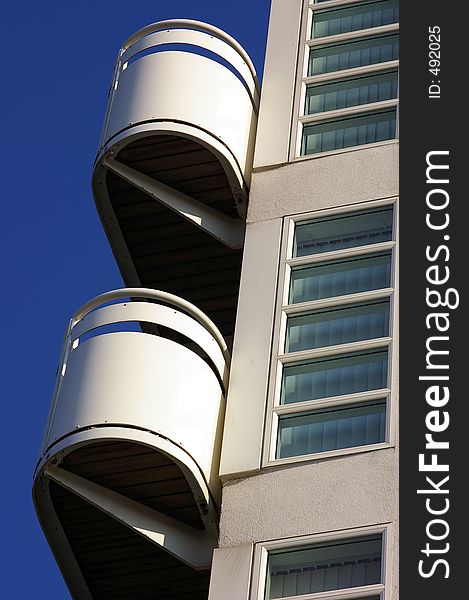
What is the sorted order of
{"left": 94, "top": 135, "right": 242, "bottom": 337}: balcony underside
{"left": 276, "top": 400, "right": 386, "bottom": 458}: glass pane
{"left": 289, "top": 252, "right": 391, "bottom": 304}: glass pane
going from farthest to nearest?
{"left": 94, "top": 135, "right": 242, "bottom": 337}: balcony underside → {"left": 289, "top": 252, "right": 391, "bottom": 304}: glass pane → {"left": 276, "top": 400, "right": 386, "bottom": 458}: glass pane

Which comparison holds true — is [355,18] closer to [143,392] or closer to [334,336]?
[334,336]

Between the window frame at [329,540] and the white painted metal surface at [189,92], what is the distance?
5.28 meters

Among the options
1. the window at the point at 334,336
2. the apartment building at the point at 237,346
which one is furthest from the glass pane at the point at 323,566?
the window at the point at 334,336

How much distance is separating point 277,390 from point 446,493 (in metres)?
2.34

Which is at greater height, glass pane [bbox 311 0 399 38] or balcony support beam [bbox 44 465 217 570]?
glass pane [bbox 311 0 399 38]

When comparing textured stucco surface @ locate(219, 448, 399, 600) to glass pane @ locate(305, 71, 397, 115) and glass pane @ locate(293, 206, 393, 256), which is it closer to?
glass pane @ locate(293, 206, 393, 256)

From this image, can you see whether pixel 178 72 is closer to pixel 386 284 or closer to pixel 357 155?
pixel 357 155

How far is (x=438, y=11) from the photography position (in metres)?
18.1

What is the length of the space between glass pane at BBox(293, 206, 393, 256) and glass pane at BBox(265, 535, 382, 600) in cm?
389

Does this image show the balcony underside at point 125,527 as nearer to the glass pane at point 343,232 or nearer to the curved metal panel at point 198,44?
the glass pane at point 343,232

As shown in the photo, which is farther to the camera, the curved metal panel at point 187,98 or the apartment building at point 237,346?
the curved metal panel at point 187,98

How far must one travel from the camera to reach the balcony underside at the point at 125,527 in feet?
44.8

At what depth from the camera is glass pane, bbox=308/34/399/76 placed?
Result: 60.5ft

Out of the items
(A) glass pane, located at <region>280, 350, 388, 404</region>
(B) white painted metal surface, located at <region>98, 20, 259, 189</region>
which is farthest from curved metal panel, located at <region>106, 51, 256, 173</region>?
(A) glass pane, located at <region>280, 350, 388, 404</region>
